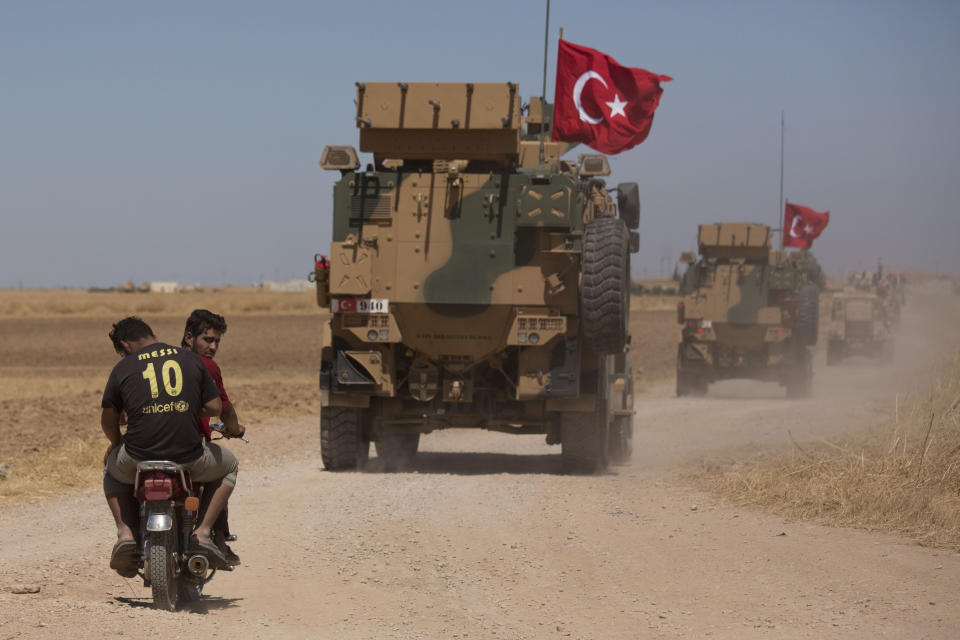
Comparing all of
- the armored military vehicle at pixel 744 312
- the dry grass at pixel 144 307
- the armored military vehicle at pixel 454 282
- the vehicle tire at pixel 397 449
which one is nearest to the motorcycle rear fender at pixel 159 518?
the armored military vehicle at pixel 454 282

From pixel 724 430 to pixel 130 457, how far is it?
561 inches

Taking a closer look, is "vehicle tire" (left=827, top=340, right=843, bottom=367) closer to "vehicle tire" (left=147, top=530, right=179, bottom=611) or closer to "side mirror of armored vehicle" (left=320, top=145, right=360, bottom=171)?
"side mirror of armored vehicle" (left=320, top=145, right=360, bottom=171)

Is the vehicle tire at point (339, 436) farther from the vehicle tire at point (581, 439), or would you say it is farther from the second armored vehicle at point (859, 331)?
the second armored vehicle at point (859, 331)

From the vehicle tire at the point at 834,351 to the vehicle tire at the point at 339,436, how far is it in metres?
30.5

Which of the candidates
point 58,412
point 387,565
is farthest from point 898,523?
point 58,412

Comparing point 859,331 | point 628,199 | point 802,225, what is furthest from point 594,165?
point 859,331

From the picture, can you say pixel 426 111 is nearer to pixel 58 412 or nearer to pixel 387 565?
pixel 387 565

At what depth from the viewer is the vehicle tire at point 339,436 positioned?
14141mm

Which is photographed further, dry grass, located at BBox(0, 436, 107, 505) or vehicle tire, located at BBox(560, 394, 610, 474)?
vehicle tire, located at BBox(560, 394, 610, 474)

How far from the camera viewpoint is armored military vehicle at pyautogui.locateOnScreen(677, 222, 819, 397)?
27.7 m

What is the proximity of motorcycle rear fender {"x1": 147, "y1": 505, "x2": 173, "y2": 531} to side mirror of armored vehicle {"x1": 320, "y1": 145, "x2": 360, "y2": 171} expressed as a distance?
7592mm

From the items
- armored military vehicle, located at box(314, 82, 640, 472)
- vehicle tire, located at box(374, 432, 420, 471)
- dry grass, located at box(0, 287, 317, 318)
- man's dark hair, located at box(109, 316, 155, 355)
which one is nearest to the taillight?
man's dark hair, located at box(109, 316, 155, 355)

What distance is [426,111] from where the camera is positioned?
14.1m

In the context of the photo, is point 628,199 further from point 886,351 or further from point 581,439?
point 886,351
